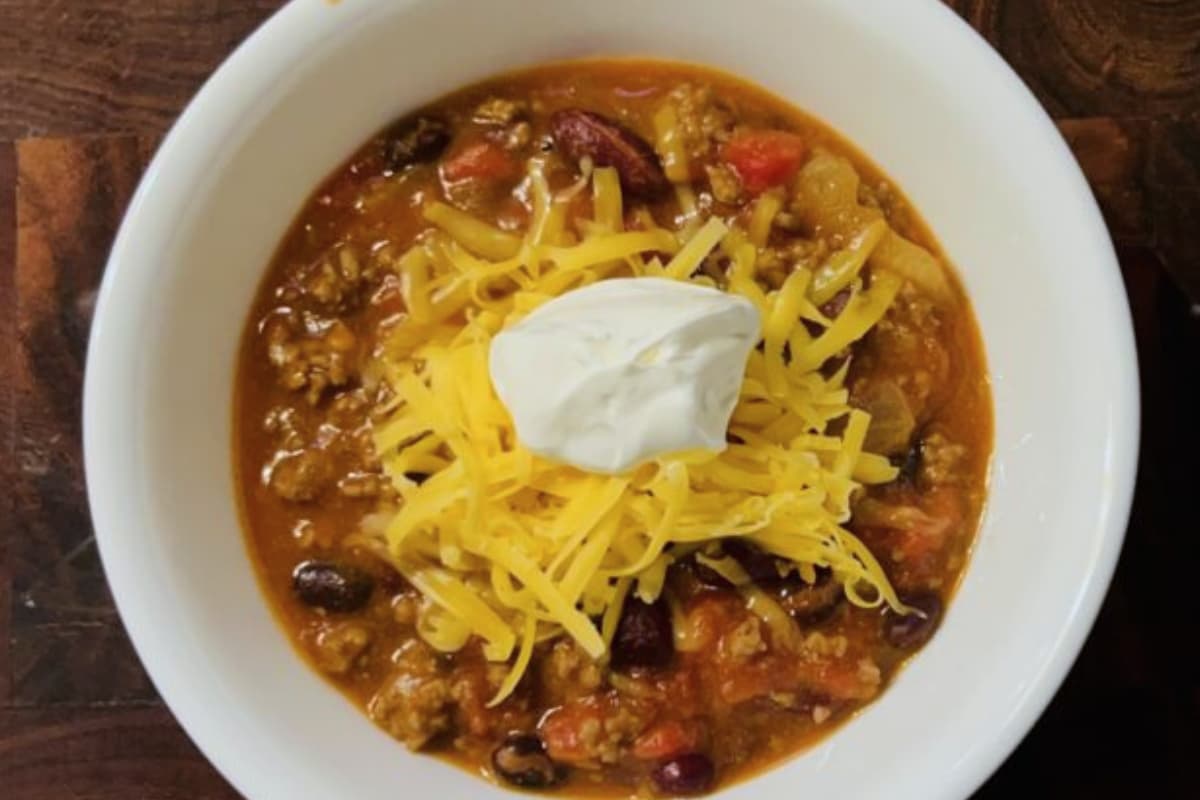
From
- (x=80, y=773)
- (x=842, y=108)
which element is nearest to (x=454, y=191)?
(x=842, y=108)

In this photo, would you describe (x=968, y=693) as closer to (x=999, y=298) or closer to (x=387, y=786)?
(x=999, y=298)

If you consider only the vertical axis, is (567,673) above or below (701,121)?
below

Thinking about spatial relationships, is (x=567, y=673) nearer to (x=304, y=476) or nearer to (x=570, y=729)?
(x=570, y=729)

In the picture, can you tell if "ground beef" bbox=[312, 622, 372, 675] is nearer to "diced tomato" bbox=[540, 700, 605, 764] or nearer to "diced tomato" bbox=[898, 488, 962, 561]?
"diced tomato" bbox=[540, 700, 605, 764]

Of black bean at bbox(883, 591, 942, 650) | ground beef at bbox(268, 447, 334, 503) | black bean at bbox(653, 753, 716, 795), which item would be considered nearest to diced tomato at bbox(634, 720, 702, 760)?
black bean at bbox(653, 753, 716, 795)

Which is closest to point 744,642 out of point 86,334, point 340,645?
point 340,645

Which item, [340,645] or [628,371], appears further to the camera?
[340,645]
